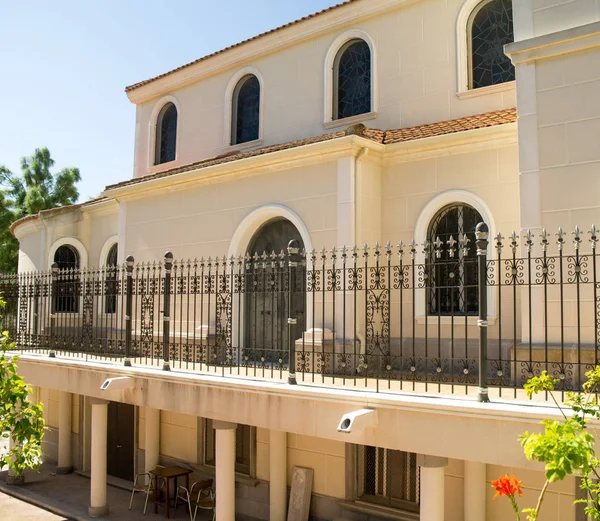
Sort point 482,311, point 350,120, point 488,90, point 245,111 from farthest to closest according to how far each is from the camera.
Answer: point 245,111
point 350,120
point 488,90
point 482,311

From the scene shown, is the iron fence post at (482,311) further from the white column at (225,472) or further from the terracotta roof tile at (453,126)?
the white column at (225,472)

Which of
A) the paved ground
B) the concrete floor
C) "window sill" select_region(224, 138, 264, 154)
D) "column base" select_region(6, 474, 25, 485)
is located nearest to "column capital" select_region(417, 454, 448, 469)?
the concrete floor

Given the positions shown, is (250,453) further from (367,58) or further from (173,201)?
(367,58)

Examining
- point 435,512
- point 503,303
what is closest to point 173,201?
point 503,303

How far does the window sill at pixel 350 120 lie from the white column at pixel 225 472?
641cm

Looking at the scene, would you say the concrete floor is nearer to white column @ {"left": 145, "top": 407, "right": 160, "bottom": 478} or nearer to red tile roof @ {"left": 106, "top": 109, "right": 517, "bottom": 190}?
white column @ {"left": 145, "top": 407, "right": 160, "bottom": 478}

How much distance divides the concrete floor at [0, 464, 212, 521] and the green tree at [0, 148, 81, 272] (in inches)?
630

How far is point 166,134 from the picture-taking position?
16.5 meters

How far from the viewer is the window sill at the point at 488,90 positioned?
10643 millimetres

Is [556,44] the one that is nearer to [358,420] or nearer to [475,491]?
[358,420]

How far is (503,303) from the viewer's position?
907 cm

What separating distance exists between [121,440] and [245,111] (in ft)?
26.3

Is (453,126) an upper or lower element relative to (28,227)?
upper

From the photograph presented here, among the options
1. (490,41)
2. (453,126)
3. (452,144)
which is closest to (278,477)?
(452,144)
